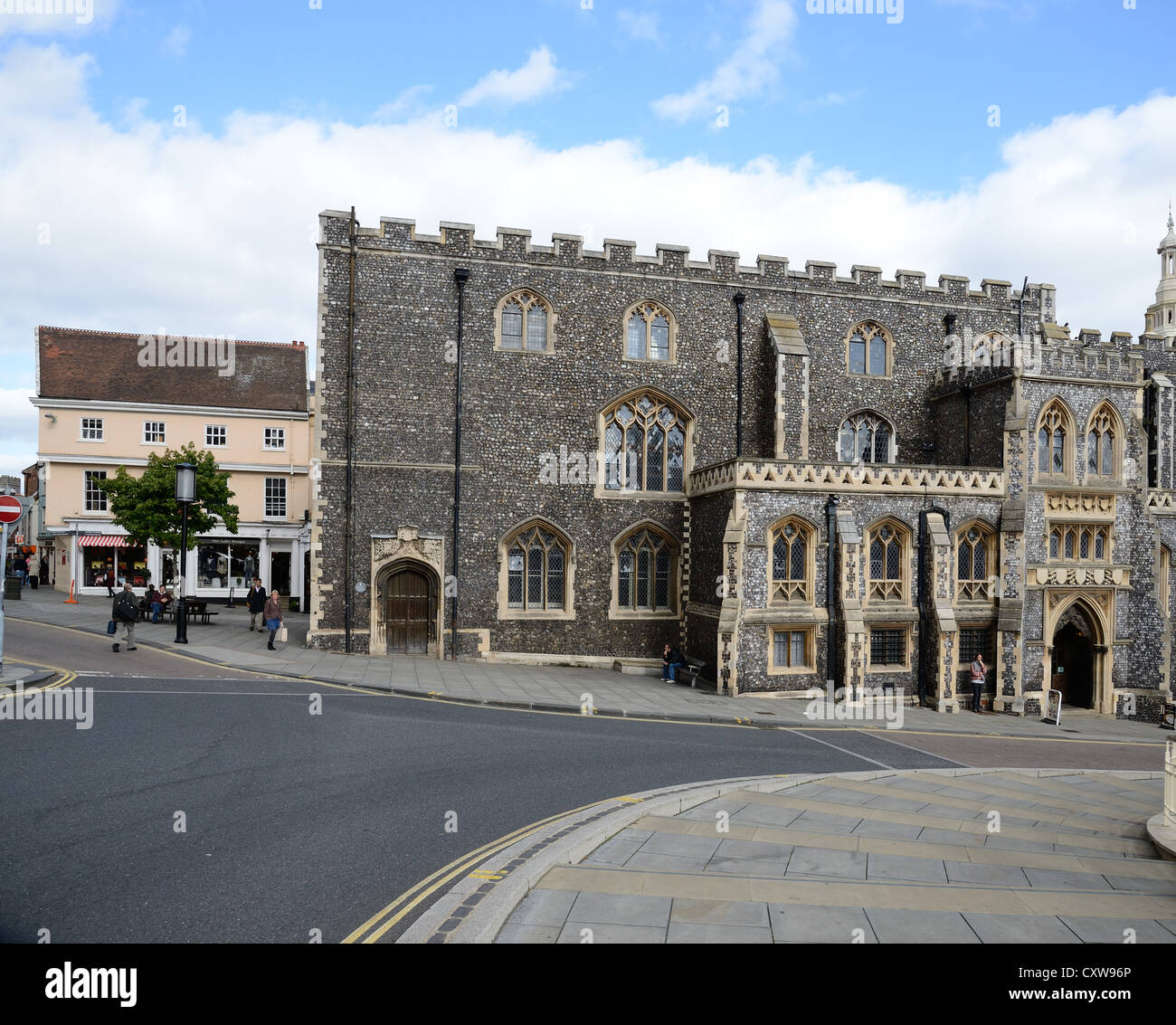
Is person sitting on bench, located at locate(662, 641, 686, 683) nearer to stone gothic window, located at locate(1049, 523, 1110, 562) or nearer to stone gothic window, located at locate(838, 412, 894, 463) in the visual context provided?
stone gothic window, located at locate(838, 412, 894, 463)

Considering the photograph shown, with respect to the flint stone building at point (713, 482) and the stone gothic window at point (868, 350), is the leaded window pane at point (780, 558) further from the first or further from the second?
the stone gothic window at point (868, 350)

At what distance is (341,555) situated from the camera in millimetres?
22625

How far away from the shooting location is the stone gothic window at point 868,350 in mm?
26375

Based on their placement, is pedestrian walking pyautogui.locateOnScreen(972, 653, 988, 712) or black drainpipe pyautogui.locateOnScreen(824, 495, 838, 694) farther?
pedestrian walking pyautogui.locateOnScreen(972, 653, 988, 712)

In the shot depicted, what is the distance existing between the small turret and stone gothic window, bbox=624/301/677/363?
Result: 26508mm

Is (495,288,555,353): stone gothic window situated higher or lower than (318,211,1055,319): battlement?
lower

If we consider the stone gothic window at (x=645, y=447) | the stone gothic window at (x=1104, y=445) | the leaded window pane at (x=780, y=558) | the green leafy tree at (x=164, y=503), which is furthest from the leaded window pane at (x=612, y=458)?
the stone gothic window at (x=1104, y=445)

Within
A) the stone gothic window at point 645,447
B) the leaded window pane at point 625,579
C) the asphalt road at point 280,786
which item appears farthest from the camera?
the stone gothic window at point 645,447

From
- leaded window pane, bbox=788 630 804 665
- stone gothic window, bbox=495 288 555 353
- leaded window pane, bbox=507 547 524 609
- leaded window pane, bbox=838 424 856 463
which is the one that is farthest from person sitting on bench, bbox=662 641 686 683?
stone gothic window, bbox=495 288 555 353

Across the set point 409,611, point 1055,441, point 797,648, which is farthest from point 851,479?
point 409,611

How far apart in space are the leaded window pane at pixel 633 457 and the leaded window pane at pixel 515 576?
3.92 m

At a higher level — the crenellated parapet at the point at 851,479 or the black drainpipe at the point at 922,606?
the crenellated parapet at the point at 851,479

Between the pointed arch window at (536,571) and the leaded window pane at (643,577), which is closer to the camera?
the pointed arch window at (536,571)

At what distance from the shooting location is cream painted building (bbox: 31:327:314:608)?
37125 mm
